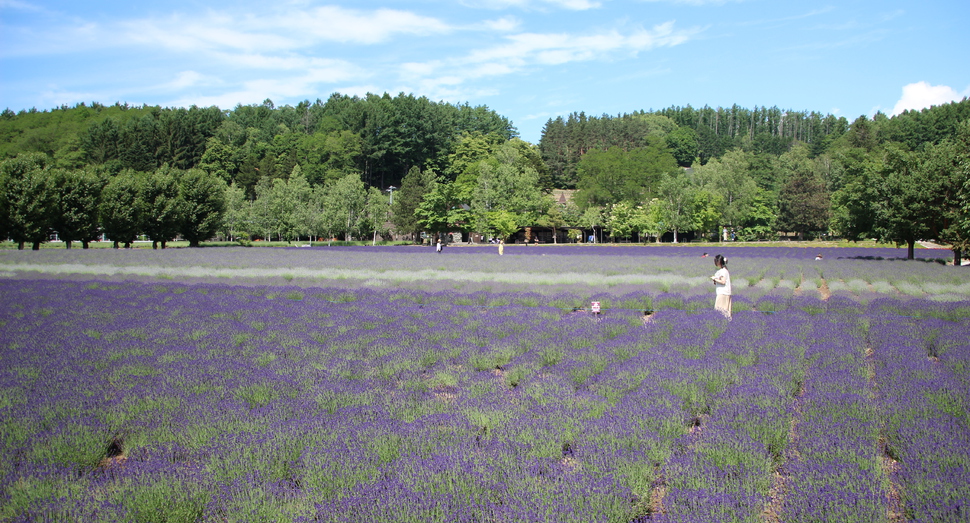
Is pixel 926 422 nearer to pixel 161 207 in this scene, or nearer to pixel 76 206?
pixel 76 206

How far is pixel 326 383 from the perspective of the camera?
7570 mm

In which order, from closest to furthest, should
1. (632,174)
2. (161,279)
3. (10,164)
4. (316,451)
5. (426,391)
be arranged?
(316,451) → (426,391) → (161,279) → (10,164) → (632,174)

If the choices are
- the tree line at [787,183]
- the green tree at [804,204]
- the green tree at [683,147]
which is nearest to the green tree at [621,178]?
the tree line at [787,183]

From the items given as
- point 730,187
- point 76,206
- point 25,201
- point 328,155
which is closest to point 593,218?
point 730,187

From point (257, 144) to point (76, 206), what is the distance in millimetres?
78056

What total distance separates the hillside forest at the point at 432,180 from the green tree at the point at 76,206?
0.16 meters

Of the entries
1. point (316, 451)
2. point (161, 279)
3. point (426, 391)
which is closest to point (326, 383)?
point (426, 391)

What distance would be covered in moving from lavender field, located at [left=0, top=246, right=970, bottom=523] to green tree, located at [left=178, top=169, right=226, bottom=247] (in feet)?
199

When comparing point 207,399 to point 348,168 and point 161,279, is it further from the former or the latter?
point 348,168

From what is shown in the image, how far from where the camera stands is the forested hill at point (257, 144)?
381 feet

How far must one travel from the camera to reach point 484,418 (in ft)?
20.0

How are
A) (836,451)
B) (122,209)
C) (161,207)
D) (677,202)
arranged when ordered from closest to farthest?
(836,451) < (122,209) < (161,207) < (677,202)

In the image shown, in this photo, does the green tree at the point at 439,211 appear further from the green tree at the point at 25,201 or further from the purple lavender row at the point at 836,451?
the purple lavender row at the point at 836,451

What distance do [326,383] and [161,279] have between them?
2150 cm
